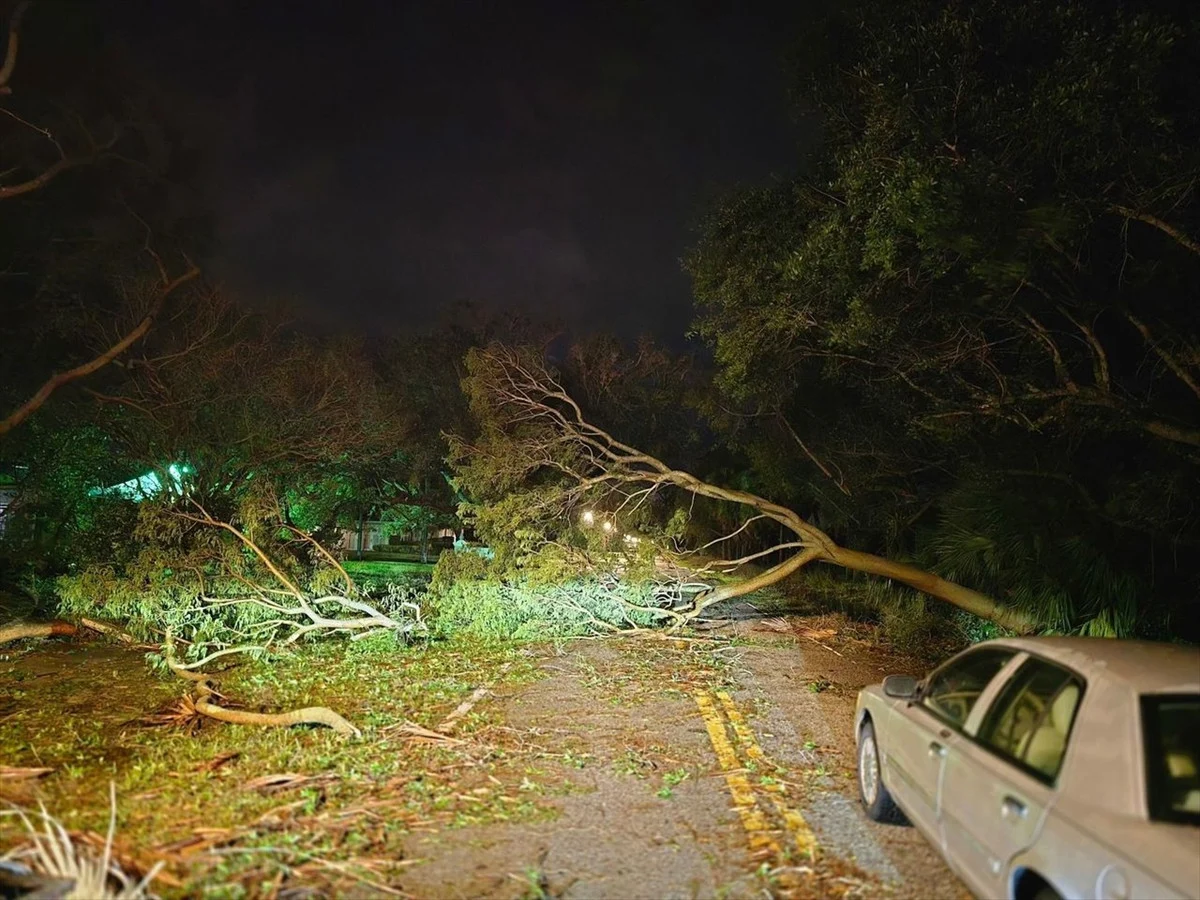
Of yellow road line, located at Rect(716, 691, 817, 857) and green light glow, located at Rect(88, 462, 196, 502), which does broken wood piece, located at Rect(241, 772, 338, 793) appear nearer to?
yellow road line, located at Rect(716, 691, 817, 857)

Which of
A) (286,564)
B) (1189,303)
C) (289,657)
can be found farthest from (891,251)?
(286,564)

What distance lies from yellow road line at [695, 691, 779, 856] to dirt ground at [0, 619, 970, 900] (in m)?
0.02

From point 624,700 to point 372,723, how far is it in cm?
252

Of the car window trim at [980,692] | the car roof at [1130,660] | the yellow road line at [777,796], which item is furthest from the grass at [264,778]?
the car roof at [1130,660]

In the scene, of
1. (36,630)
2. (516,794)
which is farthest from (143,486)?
(516,794)

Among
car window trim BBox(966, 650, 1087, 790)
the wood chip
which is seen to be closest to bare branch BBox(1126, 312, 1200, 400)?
car window trim BBox(966, 650, 1087, 790)

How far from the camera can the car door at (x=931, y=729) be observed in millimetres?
4238

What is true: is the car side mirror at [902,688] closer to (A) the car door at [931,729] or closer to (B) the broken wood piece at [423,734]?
(A) the car door at [931,729]

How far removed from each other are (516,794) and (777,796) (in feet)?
5.53

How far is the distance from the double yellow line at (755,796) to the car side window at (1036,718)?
1375 mm

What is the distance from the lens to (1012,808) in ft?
11.2

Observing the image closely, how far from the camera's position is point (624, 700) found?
8641mm

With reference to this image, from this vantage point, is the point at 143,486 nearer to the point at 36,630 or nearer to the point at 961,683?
the point at 36,630

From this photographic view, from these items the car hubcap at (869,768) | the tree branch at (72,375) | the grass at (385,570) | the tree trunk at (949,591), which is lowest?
the grass at (385,570)
